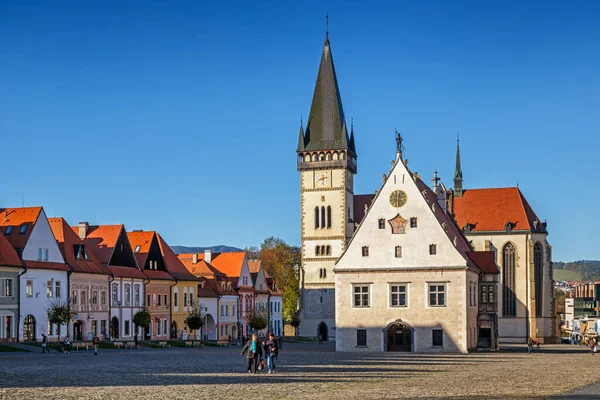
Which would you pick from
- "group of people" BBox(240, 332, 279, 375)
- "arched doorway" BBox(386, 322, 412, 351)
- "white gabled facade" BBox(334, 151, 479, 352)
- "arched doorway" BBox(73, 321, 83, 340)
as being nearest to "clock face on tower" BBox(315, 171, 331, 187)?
"arched doorway" BBox(73, 321, 83, 340)

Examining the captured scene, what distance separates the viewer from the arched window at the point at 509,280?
Answer: 10319 centimetres

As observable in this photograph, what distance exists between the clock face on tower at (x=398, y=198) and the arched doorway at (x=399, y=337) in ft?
27.3

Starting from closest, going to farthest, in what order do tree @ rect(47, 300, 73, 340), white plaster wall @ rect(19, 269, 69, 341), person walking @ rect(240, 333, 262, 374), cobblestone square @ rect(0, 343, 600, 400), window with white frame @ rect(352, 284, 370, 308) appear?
cobblestone square @ rect(0, 343, 600, 400)
person walking @ rect(240, 333, 262, 374)
window with white frame @ rect(352, 284, 370, 308)
tree @ rect(47, 300, 73, 340)
white plaster wall @ rect(19, 269, 69, 341)

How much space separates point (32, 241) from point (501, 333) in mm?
54601

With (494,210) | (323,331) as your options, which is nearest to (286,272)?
(323,331)

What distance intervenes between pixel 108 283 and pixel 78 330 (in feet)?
17.4

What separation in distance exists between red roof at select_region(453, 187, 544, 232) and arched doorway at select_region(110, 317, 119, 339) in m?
43.1

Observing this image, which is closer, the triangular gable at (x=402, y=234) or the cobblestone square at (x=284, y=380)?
the cobblestone square at (x=284, y=380)

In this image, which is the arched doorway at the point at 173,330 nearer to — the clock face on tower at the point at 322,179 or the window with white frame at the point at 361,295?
the clock face on tower at the point at 322,179

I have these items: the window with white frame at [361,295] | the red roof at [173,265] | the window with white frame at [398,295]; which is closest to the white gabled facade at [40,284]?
the red roof at [173,265]

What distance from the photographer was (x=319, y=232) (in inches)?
4409

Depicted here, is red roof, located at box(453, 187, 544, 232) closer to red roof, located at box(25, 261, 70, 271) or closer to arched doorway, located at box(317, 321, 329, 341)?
arched doorway, located at box(317, 321, 329, 341)

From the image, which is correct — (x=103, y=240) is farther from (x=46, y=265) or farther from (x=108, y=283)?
(x=46, y=265)

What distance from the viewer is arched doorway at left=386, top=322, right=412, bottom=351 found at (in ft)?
214
